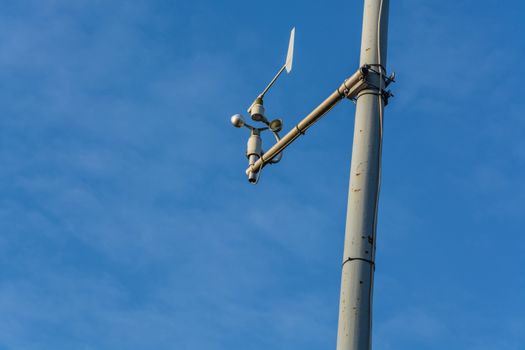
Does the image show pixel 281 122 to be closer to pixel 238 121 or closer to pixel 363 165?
pixel 238 121

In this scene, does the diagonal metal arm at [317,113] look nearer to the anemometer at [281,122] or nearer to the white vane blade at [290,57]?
the anemometer at [281,122]

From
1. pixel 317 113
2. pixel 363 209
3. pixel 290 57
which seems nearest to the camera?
pixel 363 209

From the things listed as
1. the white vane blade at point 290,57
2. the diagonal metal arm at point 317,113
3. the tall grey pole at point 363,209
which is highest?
the white vane blade at point 290,57

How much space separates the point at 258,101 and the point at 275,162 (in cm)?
82

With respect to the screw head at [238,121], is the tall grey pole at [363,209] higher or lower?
lower

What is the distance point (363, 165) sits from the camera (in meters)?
6.57

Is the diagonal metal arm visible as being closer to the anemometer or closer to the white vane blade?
the anemometer

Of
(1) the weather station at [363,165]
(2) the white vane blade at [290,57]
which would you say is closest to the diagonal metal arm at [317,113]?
(1) the weather station at [363,165]

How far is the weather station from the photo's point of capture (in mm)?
5895

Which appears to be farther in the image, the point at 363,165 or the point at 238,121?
the point at 238,121

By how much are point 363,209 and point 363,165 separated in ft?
1.28

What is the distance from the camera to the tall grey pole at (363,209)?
19.2 feet

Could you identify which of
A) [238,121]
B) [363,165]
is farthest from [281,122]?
[363,165]

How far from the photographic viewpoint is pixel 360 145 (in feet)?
22.0
